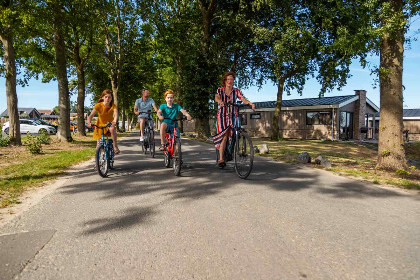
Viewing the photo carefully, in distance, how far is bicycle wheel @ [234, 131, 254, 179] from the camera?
587cm

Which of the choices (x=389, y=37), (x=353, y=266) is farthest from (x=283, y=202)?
(x=389, y=37)

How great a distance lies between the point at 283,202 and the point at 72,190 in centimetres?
359

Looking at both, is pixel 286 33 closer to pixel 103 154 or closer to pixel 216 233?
pixel 103 154

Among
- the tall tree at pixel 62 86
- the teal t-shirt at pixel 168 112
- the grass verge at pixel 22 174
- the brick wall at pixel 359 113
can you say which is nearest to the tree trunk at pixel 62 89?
the tall tree at pixel 62 86

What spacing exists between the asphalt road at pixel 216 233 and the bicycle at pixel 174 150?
856mm

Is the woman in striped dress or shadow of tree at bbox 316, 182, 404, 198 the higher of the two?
the woman in striped dress

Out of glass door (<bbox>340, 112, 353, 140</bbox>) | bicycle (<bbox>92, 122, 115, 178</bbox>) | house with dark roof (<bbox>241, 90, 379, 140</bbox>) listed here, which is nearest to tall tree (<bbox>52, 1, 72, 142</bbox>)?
bicycle (<bbox>92, 122, 115, 178</bbox>)

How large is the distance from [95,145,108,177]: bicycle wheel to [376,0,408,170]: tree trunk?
6.92 m

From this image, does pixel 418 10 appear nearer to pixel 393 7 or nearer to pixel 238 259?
pixel 393 7

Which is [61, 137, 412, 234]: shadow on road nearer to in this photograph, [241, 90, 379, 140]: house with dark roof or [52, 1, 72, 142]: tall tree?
[52, 1, 72, 142]: tall tree

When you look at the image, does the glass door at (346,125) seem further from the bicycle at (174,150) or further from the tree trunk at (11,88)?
the tree trunk at (11,88)

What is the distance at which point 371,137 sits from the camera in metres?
31.2

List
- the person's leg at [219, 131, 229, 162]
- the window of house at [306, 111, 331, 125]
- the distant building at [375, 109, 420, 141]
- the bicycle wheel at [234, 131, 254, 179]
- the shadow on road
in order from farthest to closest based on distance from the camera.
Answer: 1. the distant building at [375, 109, 420, 141]
2. the window of house at [306, 111, 331, 125]
3. the person's leg at [219, 131, 229, 162]
4. the bicycle wheel at [234, 131, 254, 179]
5. the shadow on road

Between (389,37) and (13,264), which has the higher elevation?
(389,37)
